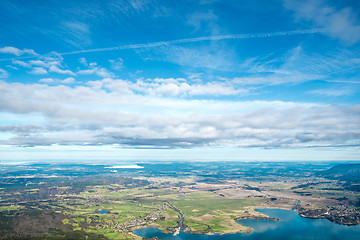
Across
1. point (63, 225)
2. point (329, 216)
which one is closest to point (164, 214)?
point (63, 225)

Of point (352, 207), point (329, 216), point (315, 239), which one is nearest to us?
point (315, 239)

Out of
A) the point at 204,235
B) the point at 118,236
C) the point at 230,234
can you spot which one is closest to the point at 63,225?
the point at 118,236

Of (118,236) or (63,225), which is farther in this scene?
(63,225)

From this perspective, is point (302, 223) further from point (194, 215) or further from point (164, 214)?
point (164, 214)

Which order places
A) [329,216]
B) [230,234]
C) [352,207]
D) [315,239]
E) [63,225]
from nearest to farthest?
[315,239], [230,234], [63,225], [329,216], [352,207]

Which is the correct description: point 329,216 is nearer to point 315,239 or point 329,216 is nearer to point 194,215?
point 315,239

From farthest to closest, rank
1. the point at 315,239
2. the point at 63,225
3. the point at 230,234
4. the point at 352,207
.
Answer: the point at 352,207, the point at 63,225, the point at 230,234, the point at 315,239
